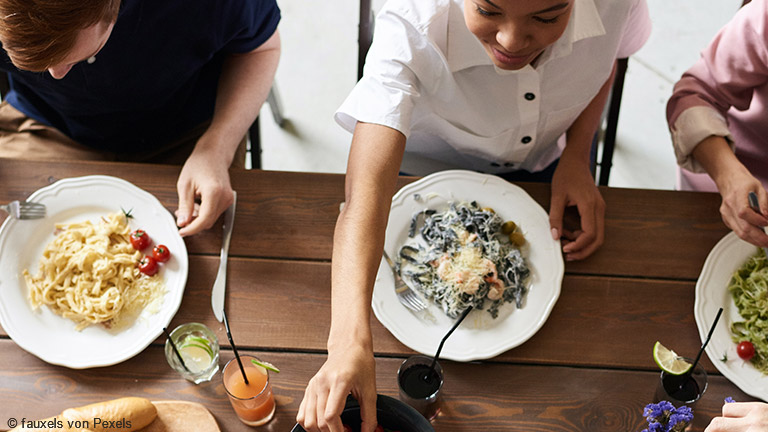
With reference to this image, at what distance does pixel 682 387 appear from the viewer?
1.38 meters

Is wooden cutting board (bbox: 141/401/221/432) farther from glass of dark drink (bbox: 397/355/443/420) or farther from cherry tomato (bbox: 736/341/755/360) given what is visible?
cherry tomato (bbox: 736/341/755/360)

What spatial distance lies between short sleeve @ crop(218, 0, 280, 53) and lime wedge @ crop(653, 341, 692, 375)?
1.34m

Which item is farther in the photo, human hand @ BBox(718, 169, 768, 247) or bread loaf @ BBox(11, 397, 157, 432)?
human hand @ BBox(718, 169, 768, 247)

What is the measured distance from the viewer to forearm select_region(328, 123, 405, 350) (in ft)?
4.33

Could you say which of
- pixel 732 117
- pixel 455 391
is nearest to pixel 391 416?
pixel 455 391

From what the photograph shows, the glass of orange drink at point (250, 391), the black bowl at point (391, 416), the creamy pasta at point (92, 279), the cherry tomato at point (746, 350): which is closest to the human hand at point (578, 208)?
the cherry tomato at point (746, 350)

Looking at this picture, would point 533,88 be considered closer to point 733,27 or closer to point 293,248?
point 733,27

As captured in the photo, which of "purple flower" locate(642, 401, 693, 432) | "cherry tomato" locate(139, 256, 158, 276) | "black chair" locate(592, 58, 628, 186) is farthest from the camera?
"black chair" locate(592, 58, 628, 186)

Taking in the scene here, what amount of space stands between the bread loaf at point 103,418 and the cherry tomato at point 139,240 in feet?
1.27

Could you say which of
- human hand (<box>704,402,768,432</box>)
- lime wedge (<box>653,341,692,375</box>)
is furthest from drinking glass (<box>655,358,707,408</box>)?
human hand (<box>704,402,768,432</box>)

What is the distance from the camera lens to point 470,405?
4.61 feet

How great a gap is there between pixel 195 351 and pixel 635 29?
140 centimetres

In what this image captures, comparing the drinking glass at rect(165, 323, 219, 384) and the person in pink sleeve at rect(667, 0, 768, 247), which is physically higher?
the person in pink sleeve at rect(667, 0, 768, 247)

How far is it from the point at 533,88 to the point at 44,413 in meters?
1.37
